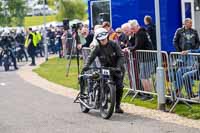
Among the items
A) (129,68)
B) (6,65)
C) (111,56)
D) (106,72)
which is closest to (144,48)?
(129,68)

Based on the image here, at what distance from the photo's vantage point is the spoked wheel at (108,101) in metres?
11.3

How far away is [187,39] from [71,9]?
52.3 m

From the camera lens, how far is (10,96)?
16391mm

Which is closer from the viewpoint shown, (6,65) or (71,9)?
(6,65)

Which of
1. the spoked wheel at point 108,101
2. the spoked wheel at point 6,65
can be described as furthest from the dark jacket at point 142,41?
the spoked wheel at point 6,65

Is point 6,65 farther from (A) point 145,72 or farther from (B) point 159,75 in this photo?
(B) point 159,75

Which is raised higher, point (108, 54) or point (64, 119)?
point (108, 54)

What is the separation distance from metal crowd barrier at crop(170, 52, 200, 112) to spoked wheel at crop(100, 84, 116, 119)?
1.38m

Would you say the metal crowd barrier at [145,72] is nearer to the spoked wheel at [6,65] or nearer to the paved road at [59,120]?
the paved road at [59,120]

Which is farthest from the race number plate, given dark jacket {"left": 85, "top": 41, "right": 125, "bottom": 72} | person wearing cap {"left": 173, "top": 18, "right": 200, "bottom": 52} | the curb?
person wearing cap {"left": 173, "top": 18, "right": 200, "bottom": 52}

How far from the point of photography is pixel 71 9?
2576 inches

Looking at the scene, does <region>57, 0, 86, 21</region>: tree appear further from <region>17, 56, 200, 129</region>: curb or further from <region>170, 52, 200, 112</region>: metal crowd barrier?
<region>170, 52, 200, 112</region>: metal crowd barrier

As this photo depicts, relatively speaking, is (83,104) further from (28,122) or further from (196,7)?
(196,7)

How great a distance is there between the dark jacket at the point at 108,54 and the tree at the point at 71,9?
173 ft
